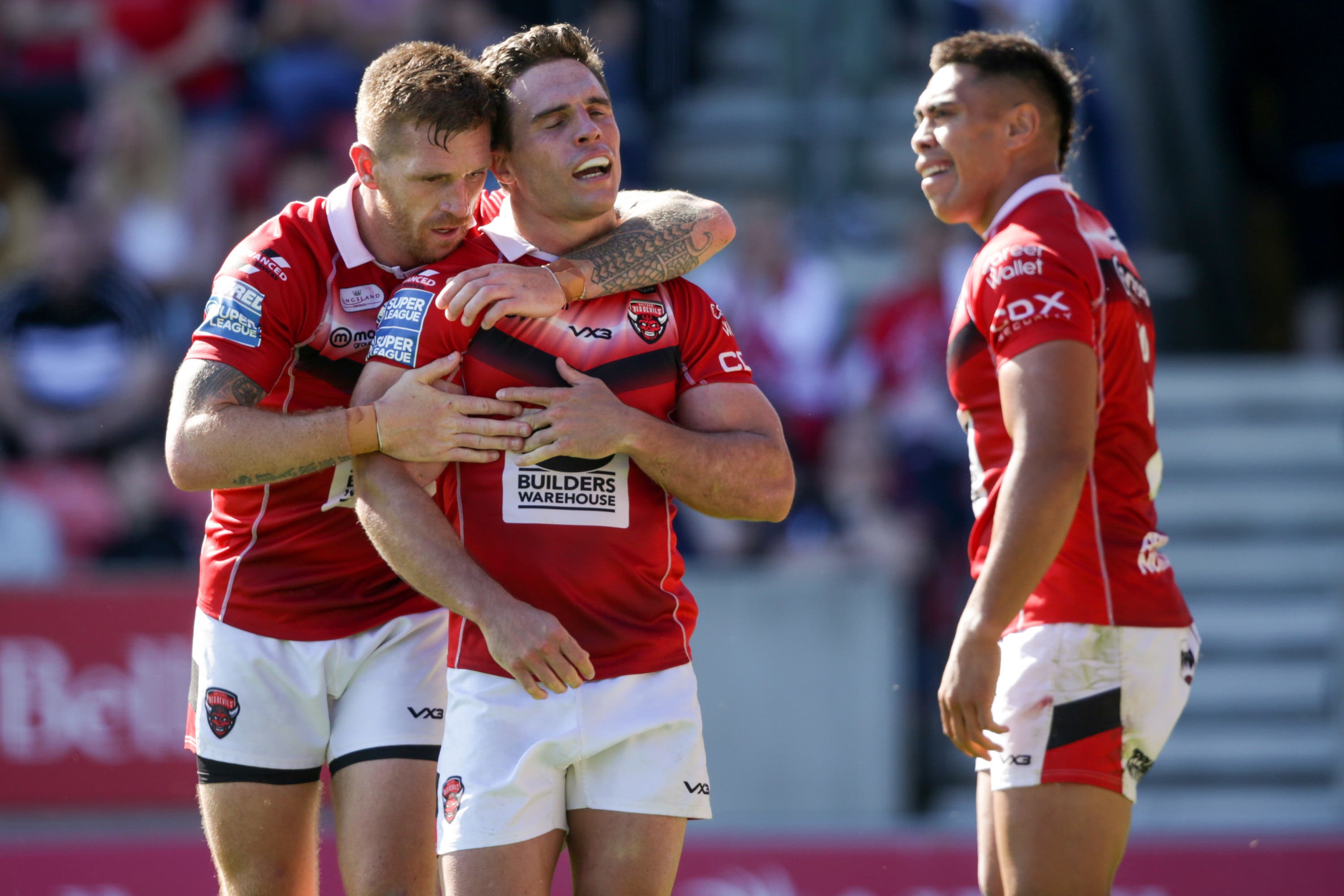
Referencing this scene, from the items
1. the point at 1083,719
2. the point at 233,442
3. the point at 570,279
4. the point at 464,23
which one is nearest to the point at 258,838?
the point at 233,442

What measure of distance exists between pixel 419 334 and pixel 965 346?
1.31 meters

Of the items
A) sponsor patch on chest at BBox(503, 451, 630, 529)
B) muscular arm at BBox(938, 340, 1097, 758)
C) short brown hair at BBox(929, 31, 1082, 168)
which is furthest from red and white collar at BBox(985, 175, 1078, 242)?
sponsor patch on chest at BBox(503, 451, 630, 529)

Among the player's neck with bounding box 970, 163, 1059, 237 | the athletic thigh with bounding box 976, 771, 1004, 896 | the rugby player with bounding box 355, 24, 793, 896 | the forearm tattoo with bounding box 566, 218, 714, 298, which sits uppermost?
the player's neck with bounding box 970, 163, 1059, 237

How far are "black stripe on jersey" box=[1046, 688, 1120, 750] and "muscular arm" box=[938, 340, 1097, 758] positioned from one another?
148 millimetres

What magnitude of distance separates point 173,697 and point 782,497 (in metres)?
4.81

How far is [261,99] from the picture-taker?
10.2 meters

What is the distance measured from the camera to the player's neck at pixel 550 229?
3773 mm

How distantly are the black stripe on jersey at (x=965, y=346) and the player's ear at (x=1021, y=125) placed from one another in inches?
19.6

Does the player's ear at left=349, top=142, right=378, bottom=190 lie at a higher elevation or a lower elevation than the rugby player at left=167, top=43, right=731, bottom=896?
higher

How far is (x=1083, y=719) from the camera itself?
136 inches

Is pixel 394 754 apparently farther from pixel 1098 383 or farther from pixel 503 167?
pixel 1098 383

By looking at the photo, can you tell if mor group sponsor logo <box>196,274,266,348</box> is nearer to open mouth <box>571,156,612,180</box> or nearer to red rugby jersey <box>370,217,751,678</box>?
red rugby jersey <box>370,217,751,678</box>

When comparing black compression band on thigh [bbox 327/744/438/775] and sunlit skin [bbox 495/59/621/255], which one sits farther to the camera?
black compression band on thigh [bbox 327/744/438/775]

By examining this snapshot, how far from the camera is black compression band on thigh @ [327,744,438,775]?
3902 millimetres
